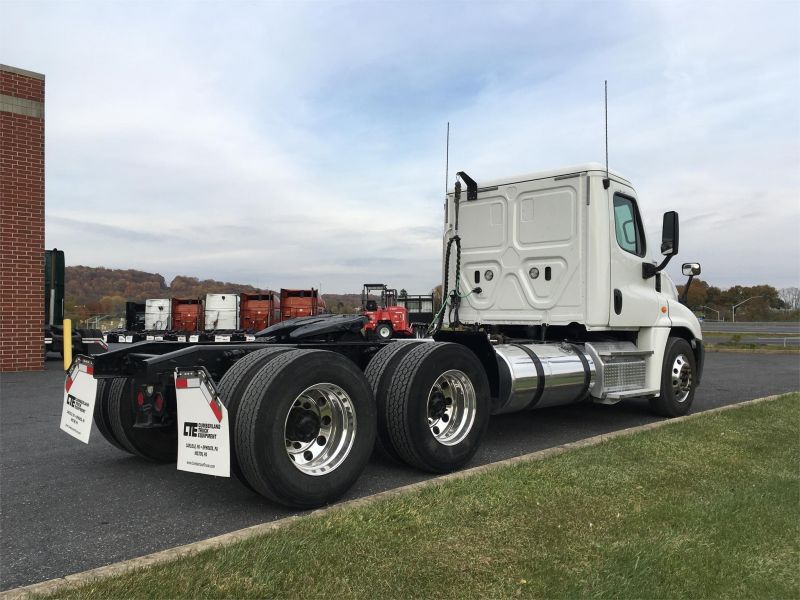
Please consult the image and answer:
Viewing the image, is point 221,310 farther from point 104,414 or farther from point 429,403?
point 429,403

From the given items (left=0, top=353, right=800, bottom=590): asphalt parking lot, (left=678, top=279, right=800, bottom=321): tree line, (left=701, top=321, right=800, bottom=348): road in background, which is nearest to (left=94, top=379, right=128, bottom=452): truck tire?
(left=0, top=353, right=800, bottom=590): asphalt parking lot

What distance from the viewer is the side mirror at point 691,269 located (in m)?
7.87

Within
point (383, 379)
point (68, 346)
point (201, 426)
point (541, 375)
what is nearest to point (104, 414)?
point (68, 346)

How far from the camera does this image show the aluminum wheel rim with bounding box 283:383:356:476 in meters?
4.06

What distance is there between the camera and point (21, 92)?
12.2 meters

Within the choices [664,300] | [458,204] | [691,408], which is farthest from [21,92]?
[691,408]

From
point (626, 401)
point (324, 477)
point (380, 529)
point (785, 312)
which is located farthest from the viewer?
point (785, 312)

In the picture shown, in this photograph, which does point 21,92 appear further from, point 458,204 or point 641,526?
point 641,526

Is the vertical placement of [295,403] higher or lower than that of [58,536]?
higher

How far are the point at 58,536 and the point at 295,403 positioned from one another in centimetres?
152

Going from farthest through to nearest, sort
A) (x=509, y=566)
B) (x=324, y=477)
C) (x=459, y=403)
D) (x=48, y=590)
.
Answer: (x=459, y=403) → (x=324, y=477) → (x=509, y=566) → (x=48, y=590)

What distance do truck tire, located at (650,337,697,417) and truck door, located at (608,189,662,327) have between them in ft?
1.86

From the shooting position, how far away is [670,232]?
7148mm

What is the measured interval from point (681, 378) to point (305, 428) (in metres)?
5.58
